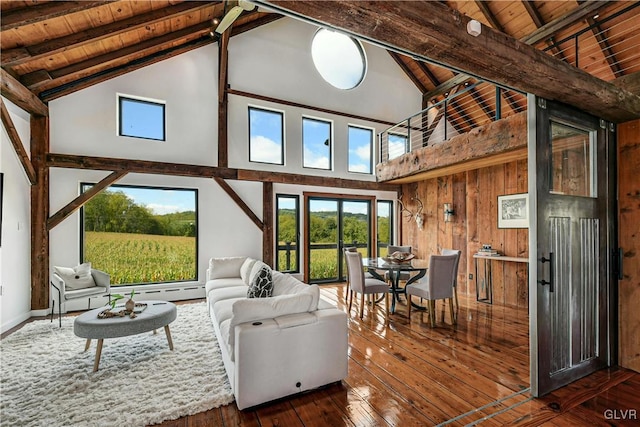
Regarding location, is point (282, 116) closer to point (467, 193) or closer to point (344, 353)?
point (467, 193)

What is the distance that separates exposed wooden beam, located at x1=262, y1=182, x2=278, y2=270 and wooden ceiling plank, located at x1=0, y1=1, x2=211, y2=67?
319 centimetres

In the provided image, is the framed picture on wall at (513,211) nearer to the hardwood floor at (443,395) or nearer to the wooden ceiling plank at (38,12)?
the hardwood floor at (443,395)

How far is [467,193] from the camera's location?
5.88 metres

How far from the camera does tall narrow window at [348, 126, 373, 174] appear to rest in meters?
7.27

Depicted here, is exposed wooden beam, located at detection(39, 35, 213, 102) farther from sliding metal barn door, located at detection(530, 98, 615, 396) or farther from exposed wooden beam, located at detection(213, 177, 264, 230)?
sliding metal barn door, located at detection(530, 98, 615, 396)

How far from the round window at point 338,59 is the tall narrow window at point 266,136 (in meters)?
1.73

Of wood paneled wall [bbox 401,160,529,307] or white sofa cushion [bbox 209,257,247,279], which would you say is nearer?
white sofa cushion [bbox 209,257,247,279]

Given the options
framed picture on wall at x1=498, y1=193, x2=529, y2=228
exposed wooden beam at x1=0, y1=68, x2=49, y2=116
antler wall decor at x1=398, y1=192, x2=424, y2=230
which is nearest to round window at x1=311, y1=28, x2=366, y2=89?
antler wall decor at x1=398, y1=192, x2=424, y2=230

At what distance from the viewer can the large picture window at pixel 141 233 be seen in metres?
4.99

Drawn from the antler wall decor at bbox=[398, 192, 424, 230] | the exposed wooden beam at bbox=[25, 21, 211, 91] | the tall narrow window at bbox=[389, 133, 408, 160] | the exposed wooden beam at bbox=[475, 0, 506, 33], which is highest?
the exposed wooden beam at bbox=[475, 0, 506, 33]

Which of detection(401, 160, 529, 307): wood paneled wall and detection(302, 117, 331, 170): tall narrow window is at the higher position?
detection(302, 117, 331, 170): tall narrow window

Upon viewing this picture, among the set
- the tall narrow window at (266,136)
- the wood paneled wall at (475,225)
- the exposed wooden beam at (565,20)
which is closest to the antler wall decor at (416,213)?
the wood paneled wall at (475,225)

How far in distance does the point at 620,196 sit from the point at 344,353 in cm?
307

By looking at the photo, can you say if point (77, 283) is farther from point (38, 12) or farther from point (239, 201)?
point (38, 12)
